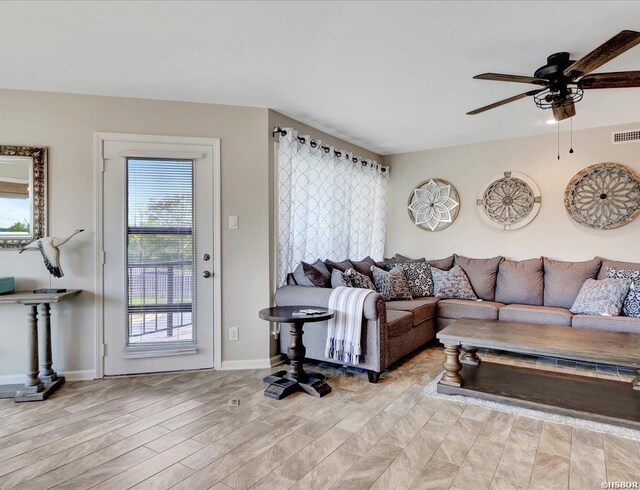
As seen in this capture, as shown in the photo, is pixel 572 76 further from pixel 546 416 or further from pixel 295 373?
pixel 295 373

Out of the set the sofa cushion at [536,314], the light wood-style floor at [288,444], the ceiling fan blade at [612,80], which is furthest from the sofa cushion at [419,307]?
the ceiling fan blade at [612,80]

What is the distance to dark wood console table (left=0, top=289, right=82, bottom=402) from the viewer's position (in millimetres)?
2730

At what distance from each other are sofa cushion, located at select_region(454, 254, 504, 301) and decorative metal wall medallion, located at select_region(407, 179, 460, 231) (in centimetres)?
74

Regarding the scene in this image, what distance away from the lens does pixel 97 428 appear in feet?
7.62

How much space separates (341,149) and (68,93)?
112 inches

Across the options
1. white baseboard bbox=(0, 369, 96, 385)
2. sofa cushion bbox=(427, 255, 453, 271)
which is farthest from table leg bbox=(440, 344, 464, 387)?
white baseboard bbox=(0, 369, 96, 385)

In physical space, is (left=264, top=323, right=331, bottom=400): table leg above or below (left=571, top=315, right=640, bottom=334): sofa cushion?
below

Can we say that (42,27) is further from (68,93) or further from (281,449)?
(281,449)

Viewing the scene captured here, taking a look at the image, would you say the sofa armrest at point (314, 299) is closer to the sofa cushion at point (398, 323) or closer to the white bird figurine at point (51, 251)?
the sofa cushion at point (398, 323)

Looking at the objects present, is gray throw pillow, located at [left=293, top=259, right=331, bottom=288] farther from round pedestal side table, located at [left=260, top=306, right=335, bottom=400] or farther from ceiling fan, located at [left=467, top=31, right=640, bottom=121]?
ceiling fan, located at [left=467, top=31, right=640, bottom=121]

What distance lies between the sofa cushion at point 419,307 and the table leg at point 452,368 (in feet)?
2.79

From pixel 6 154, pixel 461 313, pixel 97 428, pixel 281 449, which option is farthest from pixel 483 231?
pixel 6 154

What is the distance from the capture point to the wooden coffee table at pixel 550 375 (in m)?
2.38

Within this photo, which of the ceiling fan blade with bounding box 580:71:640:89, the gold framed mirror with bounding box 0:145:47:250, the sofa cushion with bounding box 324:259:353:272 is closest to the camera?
the ceiling fan blade with bounding box 580:71:640:89
